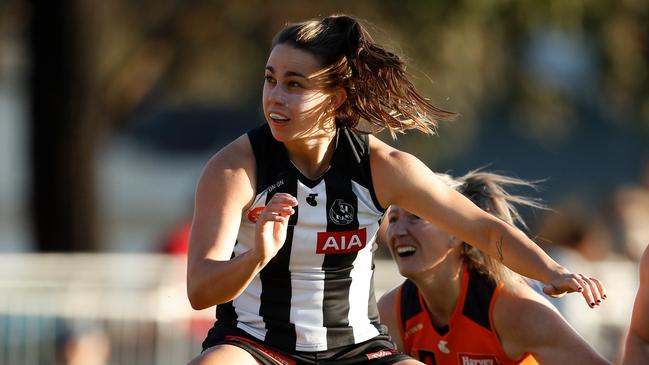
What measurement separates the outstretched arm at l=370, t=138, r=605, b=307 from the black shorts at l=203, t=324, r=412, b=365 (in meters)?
0.47

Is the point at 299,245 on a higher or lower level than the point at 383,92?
lower

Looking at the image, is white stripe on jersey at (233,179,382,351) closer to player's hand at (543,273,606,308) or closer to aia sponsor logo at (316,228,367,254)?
aia sponsor logo at (316,228,367,254)

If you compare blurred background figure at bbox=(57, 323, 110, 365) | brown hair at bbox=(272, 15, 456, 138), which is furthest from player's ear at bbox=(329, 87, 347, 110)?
blurred background figure at bbox=(57, 323, 110, 365)

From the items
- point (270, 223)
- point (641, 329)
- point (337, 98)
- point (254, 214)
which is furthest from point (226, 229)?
point (641, 329)

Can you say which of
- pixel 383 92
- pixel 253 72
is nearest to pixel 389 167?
pixel 383 92

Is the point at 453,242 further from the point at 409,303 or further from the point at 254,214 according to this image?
the point at 254,214

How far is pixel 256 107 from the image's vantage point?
1474 centimetres

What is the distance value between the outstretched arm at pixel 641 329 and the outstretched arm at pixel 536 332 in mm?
168

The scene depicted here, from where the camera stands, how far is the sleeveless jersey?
5.19 meters

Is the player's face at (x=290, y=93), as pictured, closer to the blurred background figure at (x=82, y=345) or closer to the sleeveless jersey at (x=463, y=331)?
the sleeveless jersey at (x=463, y=331)

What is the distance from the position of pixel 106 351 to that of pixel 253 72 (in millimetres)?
5427

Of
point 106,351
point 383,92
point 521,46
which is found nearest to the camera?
point 383,92

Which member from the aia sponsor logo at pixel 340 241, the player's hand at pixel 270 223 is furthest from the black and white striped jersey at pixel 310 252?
the player's hand at pixel 270 223

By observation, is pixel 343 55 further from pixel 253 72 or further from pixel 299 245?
pixel 253 72
